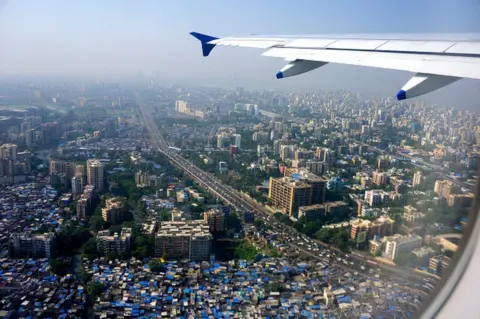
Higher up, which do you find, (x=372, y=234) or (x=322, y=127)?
(x=322, y=127)

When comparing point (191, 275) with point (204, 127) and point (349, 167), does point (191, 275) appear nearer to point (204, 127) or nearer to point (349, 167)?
point (349, 167)

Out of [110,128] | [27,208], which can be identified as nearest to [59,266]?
[27,208]

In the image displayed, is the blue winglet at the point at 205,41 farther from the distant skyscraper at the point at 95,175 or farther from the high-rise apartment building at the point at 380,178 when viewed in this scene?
the distant skyscraper at the point at 95,175

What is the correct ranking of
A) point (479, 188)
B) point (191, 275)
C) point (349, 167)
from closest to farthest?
point (479, 188)
point (191, 275)
point (349, 167)

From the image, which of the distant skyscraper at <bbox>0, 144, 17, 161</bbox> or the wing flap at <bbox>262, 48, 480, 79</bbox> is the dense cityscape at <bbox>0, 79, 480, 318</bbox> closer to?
the distant skyscraper at <bbox>0, 144, 17, 161</bbox>

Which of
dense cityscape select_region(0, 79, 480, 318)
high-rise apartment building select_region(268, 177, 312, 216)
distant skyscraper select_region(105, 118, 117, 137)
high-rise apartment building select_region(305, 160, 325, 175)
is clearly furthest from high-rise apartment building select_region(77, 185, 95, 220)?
distant skyscraper select_region(105, 118, 117, 137)

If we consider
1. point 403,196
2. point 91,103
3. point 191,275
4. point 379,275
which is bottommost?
point 191,275

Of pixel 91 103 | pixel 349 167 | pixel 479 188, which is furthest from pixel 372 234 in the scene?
pixel 91 103

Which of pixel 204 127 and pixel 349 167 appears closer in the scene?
pixel 349 167
